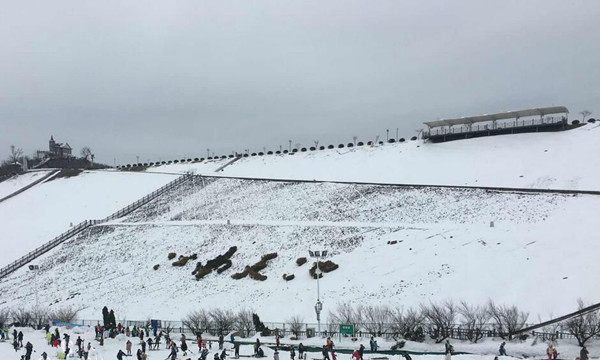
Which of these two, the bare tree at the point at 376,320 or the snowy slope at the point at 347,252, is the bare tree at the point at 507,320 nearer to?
the snowy slope at the point at 347,252

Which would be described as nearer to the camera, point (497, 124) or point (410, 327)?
point (410, 327)

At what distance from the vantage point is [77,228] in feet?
222

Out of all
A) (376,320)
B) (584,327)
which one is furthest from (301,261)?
(584,327)

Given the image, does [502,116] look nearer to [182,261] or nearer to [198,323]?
[182,261]

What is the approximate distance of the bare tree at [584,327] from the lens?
25.9 meters

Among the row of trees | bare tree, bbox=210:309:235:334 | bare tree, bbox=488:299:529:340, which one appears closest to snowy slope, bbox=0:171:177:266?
the row of trees

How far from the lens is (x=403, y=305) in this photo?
35031mm

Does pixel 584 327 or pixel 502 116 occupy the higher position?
pixel 502 116

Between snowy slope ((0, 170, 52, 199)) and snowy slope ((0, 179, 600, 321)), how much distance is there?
46020 mm

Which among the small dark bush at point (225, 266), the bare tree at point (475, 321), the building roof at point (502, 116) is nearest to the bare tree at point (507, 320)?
the bare tree at point (475, 321)

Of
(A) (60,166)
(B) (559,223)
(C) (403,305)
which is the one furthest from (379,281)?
(A) (60,166)

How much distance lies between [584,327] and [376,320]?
468 inches

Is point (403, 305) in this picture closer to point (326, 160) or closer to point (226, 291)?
point (226, 291)

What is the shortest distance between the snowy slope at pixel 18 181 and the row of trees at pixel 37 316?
6219 centimetres
